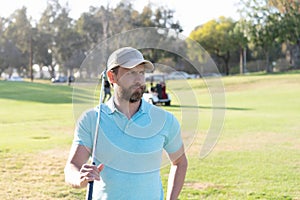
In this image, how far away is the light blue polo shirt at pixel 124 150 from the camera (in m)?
2.99

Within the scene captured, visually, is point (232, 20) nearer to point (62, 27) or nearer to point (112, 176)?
point (62, 27)

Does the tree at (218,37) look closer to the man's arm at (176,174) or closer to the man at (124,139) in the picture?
the man's arm at (176,174)

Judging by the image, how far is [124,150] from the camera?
118 inches

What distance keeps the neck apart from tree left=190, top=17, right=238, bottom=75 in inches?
3081

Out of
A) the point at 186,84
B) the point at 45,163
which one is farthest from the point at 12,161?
the point at 186,84

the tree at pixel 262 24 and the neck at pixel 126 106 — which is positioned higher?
the tree at pixel 262 24

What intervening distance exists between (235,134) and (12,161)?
714 centimetres

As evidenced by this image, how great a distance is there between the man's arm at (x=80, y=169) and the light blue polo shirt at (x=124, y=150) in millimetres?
49

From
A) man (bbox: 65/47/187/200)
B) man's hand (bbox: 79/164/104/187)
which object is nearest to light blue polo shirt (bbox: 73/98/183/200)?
man (bbox: 65/47/187/200)

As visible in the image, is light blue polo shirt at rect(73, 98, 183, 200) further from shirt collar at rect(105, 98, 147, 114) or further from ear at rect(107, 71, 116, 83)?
ear at rect(107, 71, 116, 83)

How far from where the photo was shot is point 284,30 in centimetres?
6925

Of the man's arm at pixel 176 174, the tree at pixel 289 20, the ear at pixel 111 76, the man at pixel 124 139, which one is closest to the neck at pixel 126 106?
the man at pixel 124 139

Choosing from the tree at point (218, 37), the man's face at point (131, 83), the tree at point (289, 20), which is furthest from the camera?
the tree at point (218, 37)

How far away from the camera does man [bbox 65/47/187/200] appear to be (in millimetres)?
2990
